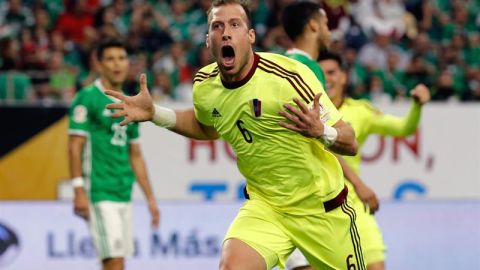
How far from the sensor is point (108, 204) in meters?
9.14

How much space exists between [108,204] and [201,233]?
2.50m

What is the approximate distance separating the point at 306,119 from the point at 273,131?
1.49 ft

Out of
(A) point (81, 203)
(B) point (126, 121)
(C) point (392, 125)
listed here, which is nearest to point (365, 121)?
(C) point (392, 125)

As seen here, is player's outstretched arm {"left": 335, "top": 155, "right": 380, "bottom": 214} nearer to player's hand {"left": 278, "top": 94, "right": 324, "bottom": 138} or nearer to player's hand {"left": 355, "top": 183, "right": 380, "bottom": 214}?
player's hand {"left": 355, "top": 183, "right": 380, "bottom": 214}

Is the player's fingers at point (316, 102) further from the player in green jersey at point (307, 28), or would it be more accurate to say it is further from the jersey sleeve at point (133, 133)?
the jersey sleeve at point (133, 133)

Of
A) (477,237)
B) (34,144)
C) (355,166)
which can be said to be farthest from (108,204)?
(34,144)

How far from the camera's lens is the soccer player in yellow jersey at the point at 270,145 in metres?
6.21

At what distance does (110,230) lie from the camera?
9062 millimetres

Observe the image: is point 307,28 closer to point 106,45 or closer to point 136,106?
point 136,106

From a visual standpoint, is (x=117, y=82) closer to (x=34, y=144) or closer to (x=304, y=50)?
(x=304, y=50)

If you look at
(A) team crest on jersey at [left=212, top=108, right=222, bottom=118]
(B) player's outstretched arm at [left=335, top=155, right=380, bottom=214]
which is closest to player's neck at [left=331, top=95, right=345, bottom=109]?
(B) player's outstretched arm at [left=335, top=155, right=380, bottom=214]

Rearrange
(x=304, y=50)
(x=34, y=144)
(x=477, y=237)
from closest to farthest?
1. (x=304, y=50)
2. (x=477, y=237)
3. (x=34, y=144)

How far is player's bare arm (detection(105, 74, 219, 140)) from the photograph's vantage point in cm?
627

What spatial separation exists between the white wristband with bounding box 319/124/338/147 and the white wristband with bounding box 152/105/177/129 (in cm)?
106
